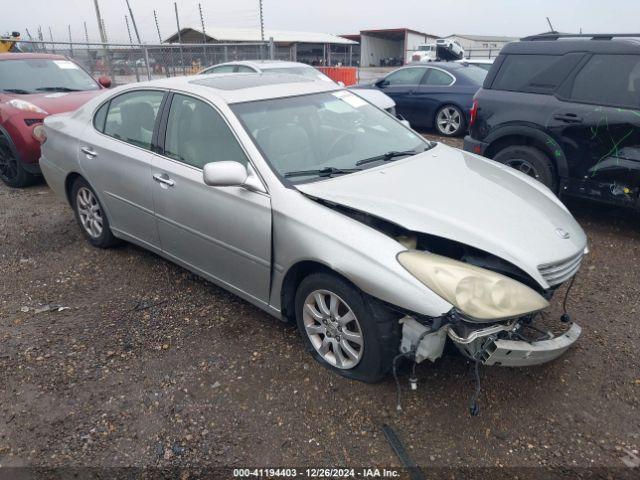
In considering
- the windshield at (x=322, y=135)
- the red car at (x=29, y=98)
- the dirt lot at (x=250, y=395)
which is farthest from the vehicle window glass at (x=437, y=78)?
the dirt lot at (x=250, y=395)

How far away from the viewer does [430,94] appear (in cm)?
970

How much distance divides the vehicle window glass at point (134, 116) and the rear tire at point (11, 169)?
3.22m

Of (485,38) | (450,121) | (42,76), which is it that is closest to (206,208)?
(42,76)

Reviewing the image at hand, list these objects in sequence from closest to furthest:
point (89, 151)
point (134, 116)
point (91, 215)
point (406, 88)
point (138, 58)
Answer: point (134, 116) < point (89, 151) < point (91, 215) < point (406, 88) < point (138, 58)

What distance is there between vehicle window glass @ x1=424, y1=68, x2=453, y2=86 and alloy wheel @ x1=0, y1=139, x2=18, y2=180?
292 inches

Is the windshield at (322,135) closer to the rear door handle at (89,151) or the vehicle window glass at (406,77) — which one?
the rear door handle at (89,151)

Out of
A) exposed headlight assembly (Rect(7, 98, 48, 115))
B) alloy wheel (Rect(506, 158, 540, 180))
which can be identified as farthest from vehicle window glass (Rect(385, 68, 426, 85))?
exposed headlight assembly (Rect(7, 98, 48, 115))

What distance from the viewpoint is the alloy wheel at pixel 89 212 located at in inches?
179

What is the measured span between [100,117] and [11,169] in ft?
11.0

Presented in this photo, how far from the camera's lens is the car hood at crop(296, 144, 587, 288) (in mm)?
2598

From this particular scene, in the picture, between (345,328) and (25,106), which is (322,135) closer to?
(345,328)

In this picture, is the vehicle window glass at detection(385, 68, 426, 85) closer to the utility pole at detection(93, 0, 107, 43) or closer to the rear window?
the rear window

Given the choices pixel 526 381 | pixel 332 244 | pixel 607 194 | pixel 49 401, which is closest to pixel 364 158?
pixel 332 244

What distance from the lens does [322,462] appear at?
242 centimetres
